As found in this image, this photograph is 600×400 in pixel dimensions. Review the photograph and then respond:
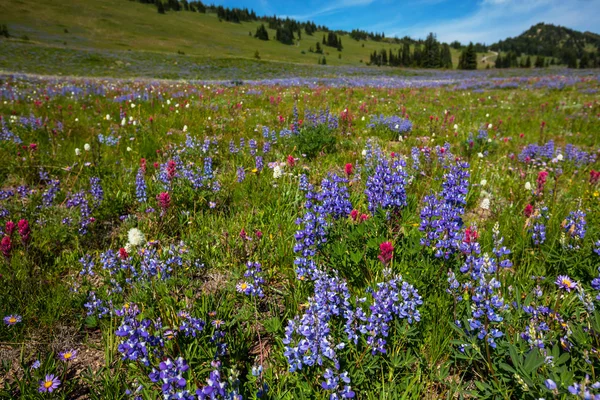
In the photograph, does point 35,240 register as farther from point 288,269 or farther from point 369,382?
point 369,382

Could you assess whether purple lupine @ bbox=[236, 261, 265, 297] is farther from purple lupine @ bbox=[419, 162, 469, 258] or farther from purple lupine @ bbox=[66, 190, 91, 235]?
purple lupine @ bbox=[66, 190, 91, 235]

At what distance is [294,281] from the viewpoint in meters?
2.84

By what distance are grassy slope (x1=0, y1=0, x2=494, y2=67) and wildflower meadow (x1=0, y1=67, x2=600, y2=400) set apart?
237 feet

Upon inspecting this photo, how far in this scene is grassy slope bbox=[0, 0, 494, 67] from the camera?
75188 mm

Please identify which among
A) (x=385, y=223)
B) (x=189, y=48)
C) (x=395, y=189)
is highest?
(x=189, y=48)

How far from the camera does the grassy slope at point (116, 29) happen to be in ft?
247

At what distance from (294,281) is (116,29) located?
12065cm

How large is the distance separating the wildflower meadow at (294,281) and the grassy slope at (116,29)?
72.1 m

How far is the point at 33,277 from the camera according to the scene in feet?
9.23

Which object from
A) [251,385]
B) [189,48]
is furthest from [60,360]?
[189,48]

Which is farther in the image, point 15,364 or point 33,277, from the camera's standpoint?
point 33,277

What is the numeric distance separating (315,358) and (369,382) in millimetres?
559

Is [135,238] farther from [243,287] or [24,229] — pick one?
[243,287]

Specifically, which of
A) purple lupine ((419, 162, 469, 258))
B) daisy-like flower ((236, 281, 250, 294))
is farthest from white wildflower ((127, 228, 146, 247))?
purple lupine ((419, 162, 469, 258))
